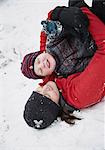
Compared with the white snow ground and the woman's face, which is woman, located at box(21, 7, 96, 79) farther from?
the white snow ground

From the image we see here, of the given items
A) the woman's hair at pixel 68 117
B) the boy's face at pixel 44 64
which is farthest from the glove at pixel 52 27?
the woman's hair at pixel 68 117

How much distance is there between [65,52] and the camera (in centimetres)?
296

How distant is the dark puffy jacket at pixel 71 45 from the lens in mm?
2814

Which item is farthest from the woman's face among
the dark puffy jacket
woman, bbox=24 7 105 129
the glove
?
the glove

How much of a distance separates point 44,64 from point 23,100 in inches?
31.1

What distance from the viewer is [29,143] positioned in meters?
3.04

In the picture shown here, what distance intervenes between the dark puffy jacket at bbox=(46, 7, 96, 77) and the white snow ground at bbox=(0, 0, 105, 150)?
0.35 meters

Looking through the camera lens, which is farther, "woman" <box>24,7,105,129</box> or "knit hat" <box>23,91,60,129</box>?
"knit hat" <box>23,91,60,129</box>

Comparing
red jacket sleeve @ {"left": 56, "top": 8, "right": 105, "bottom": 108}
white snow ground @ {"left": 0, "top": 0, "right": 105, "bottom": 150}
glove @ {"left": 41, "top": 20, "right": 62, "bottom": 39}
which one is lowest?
white snow ground @ {"left": 0, "top": 0, "right": 105, "bottom": 150}

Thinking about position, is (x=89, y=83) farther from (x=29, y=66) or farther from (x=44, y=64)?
(x=29, y=66)

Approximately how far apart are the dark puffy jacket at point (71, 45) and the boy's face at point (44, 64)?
6 cm

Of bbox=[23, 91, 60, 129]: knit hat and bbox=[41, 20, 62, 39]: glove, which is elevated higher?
bbox=[41, 20, 62, 39]: glove

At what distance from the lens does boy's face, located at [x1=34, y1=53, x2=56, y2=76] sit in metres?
2.86

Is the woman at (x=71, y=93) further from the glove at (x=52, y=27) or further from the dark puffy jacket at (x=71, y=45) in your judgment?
the glove at (x=52, y=27)
